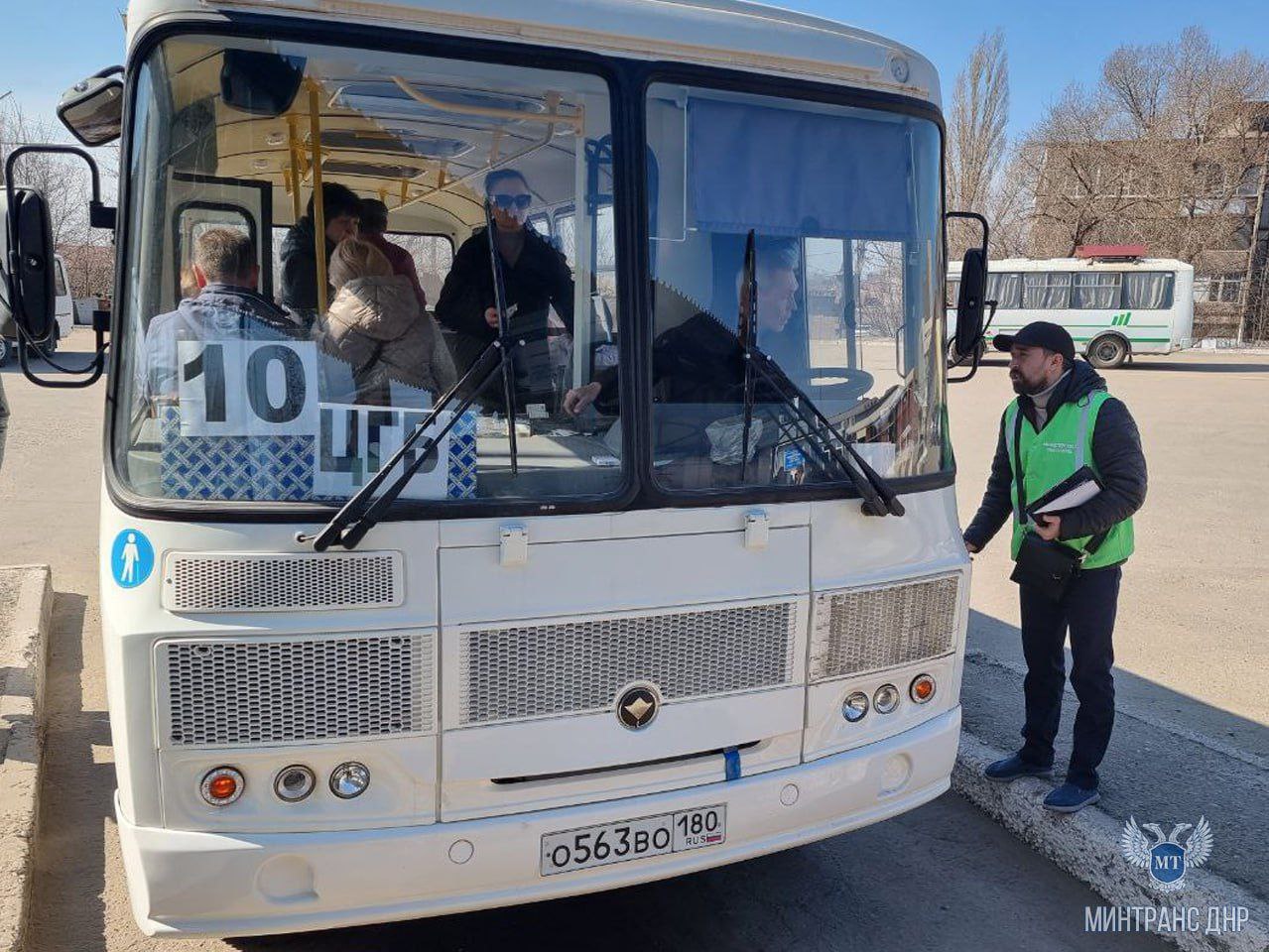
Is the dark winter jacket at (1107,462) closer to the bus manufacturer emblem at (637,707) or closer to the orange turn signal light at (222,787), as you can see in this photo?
the bus manufacturer emblem at (637,707)

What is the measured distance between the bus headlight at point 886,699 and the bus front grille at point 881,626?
0.08m

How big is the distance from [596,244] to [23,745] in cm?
319

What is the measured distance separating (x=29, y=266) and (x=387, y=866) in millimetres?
1831

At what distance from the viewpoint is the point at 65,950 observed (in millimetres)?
3381

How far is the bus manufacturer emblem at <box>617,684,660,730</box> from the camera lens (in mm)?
2957

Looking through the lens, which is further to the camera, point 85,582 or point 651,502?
point 85,582

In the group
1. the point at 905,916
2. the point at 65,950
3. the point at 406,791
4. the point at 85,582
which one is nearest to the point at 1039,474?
the point at 905,916

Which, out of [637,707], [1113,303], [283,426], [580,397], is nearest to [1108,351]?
[1113,303]

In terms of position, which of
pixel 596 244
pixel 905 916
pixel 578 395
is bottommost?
pixel 905 916

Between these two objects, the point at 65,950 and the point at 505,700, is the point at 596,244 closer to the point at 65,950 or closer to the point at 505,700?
the point at 505,700

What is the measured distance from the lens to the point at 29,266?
289 cm

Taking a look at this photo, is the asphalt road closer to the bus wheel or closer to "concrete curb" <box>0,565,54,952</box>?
"concrete curb" <box>0,565,54,952</box>

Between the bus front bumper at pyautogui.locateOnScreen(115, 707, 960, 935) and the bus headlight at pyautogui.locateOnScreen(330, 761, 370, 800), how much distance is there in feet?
0.32

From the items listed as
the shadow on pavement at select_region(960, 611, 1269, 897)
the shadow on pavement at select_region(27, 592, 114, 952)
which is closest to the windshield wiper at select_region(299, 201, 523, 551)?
the shadow on pavement at select_region(27, 592, 114, 952)
